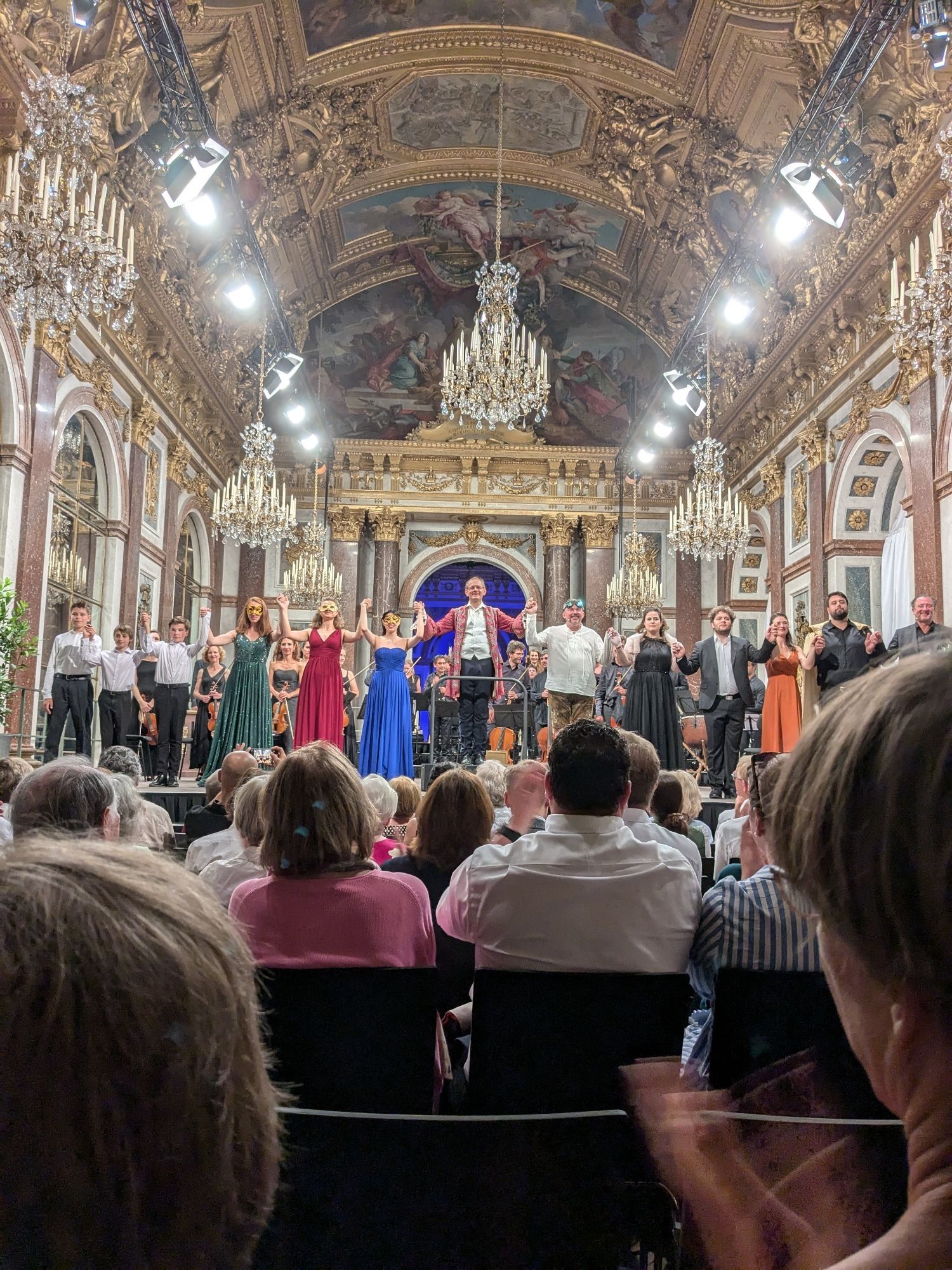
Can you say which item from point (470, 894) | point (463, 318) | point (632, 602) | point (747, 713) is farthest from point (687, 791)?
point (463, 318)

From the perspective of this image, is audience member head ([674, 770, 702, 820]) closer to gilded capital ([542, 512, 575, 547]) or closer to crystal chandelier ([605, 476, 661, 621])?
crystal chandelier ([605, 476, 661, 621])

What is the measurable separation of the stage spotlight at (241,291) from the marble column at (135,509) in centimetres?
247

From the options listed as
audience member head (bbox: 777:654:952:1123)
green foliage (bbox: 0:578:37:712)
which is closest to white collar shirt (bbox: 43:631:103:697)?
green foliage (bbox: 0:578:37:712)

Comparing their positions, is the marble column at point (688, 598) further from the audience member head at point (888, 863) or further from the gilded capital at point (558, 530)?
the audience member head at point (888, 863)

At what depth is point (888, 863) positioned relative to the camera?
552 millimetres

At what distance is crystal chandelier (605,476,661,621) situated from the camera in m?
18.0

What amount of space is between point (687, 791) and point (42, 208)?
526 cm

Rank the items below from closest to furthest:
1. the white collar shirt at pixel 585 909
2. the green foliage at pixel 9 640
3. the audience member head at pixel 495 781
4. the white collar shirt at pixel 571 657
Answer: the white collar shirt at pixel 585 909 < the audience member head at pixel 495 781 < the green foliage at pixel 9 640 < the white collar shirt at pixel 571 657

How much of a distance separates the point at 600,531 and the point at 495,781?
1612 centimetres

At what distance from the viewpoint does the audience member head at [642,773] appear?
3902 millimetres

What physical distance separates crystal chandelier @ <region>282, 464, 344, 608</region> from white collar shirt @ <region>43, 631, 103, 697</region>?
7.69 metres

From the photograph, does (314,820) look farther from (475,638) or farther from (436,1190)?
(475,638)

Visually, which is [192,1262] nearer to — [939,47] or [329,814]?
[329,814]

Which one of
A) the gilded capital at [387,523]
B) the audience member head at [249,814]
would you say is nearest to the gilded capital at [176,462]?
the gilded capital at [387,523]
